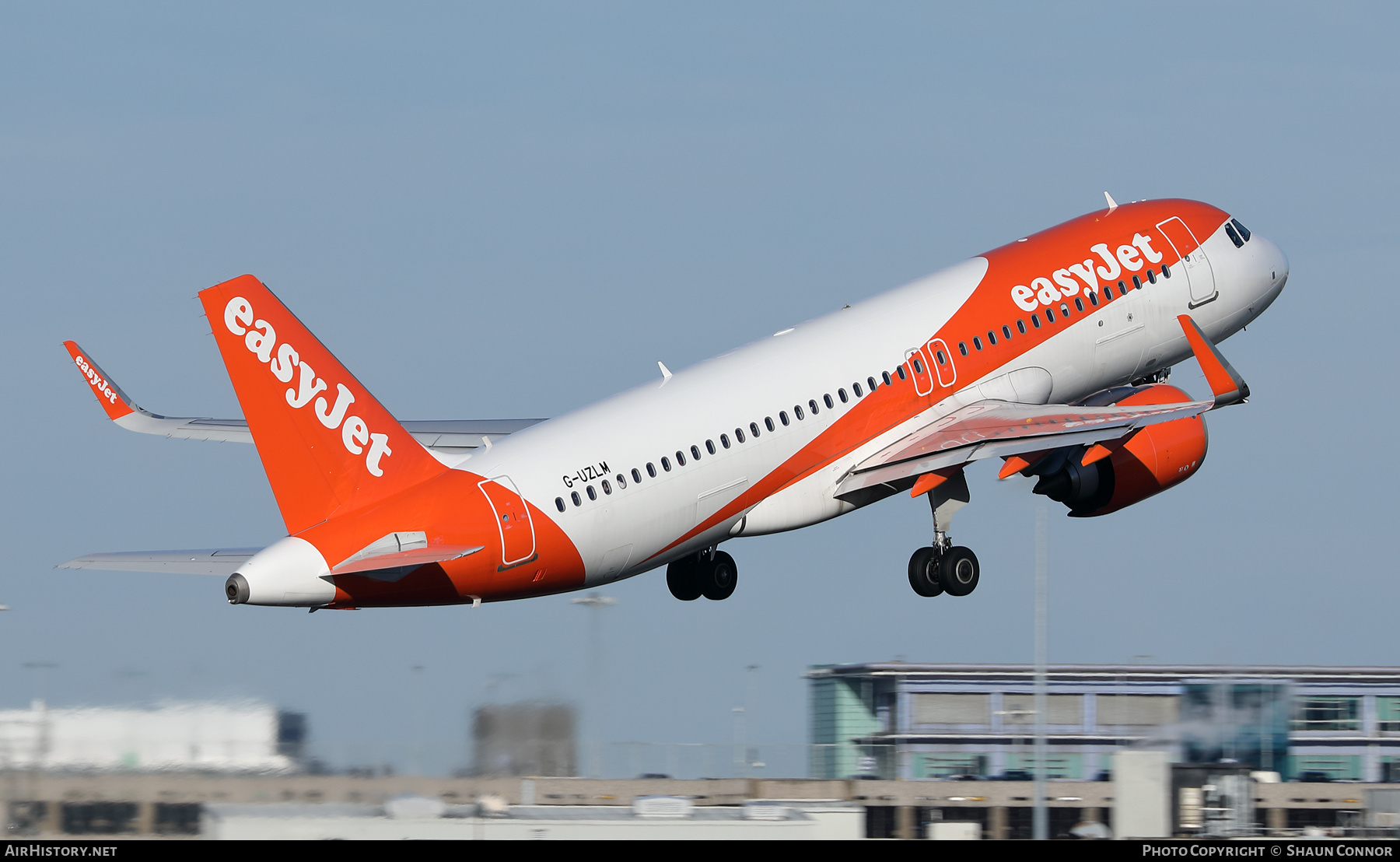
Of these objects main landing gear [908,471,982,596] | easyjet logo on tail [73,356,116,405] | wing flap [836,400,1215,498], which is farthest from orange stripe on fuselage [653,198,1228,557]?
easyjet logo on tail [73,356,116,405]

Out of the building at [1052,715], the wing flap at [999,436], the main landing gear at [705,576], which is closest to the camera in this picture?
the wing flap at [999,436]

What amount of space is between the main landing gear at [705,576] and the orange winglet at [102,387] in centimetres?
1247

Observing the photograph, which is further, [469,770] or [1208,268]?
[1208,268]

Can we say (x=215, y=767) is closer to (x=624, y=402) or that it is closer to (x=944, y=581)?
(x=624, y=402)

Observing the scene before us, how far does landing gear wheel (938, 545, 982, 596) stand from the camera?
42125 mm

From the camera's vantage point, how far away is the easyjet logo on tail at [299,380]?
33178 mm

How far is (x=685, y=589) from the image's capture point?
4488 centimetres

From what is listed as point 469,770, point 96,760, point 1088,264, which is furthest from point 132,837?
point 1088,264

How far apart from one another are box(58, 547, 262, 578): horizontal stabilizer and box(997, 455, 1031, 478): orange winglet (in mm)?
15575

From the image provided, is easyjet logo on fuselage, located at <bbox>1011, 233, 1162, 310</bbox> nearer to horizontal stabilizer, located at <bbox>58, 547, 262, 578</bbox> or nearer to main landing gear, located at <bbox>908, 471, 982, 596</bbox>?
main landing gear, located at <bbox>908, 471, 982, 596</bbox>

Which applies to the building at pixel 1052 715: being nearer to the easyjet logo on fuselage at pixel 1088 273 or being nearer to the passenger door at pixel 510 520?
the easyjet logo on fuselage at pixel 1088 273

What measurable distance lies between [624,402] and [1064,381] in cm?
1140

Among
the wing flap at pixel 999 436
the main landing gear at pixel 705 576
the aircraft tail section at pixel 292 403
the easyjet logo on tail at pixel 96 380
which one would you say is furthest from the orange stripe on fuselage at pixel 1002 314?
the easyjet logo on tail at pixel 96 380

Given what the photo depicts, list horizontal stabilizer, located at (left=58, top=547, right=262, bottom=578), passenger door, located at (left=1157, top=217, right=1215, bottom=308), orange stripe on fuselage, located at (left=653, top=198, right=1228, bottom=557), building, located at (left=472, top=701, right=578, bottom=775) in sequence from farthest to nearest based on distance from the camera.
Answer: passenger door, located at (left=1157, top=217, right=1215, bottom=308) → orange stripe on fuselage, located at (left=653, top=198, right=1228, bottom=557) → building, located at (left=472, top=701, right=578, bottom=775) → horizontal stabilizer, located at (left=58, top=547, right=262, bottom=578)
